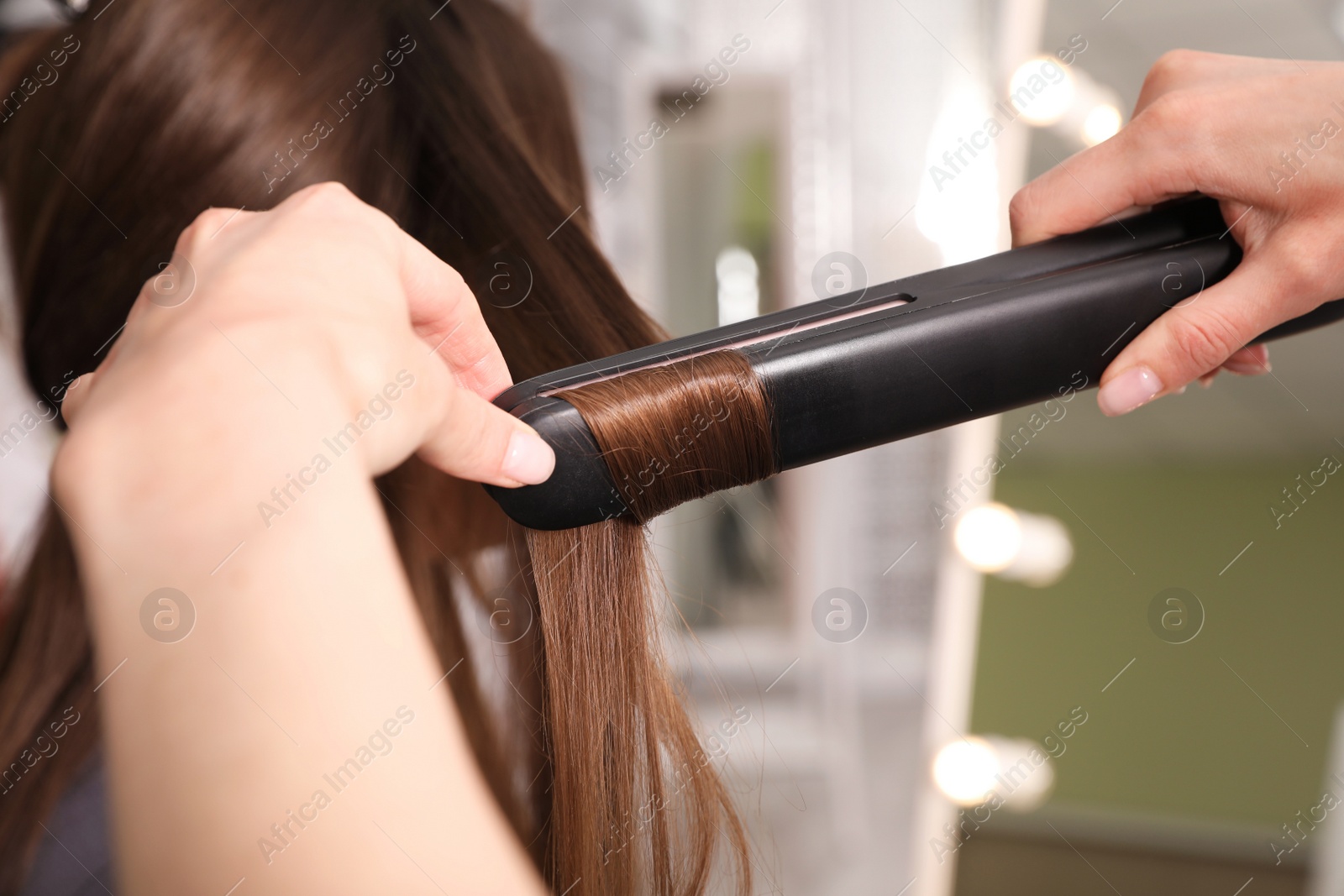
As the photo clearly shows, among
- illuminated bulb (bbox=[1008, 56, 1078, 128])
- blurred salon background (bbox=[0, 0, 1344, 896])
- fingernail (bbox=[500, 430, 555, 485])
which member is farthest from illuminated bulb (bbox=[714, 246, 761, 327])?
fingernail (bbox=[500, 430, 555, 485])

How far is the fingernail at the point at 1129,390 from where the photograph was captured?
41cm

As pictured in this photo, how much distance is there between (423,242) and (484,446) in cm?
30

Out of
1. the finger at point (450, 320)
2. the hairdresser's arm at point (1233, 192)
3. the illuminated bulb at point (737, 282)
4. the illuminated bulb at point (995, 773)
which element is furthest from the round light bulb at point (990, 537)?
the finger at point (450, 320)

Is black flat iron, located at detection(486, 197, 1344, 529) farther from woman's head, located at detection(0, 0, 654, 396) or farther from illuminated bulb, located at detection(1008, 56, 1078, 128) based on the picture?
illuminated bulb, located at detection(1008, 56, 1078, 128)

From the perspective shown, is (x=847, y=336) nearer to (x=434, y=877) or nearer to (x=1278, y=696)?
(x=434, y=877)

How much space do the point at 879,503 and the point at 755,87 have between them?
84 cm

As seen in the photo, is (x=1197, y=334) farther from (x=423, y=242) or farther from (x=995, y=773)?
(x=995, y=773)

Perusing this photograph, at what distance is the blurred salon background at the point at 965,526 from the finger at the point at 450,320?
17cm

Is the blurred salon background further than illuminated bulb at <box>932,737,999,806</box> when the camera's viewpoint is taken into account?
No

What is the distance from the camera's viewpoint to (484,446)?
1.03 ft

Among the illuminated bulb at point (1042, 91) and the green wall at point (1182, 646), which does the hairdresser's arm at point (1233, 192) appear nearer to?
the green wall at point (1182, 646)

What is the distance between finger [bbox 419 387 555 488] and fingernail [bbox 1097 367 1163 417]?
31 centimetres

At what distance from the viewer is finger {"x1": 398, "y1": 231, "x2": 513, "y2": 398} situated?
1.09ft

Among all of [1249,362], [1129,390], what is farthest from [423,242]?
[1249,362]
